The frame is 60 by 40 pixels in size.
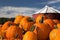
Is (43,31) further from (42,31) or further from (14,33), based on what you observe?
(14,33)

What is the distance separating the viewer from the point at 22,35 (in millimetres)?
2232

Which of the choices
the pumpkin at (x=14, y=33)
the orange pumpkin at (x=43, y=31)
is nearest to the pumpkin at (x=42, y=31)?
the orange pumpkin at (x=43, y=31)

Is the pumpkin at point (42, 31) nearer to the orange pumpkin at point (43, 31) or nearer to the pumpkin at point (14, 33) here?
the orange pumpkin at point (43, 31)

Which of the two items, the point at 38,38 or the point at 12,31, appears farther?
the point at 12,31

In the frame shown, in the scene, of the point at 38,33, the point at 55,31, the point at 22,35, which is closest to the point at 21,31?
the point at 22,35

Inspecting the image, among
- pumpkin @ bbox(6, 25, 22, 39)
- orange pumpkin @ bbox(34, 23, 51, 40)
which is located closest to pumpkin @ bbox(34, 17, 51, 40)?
orange pumpkin @ bbox(34, 23, 51, 40)

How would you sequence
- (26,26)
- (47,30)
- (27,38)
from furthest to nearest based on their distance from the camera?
(26,26)
(47,30)
(27,38)

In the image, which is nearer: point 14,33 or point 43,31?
point 43,31

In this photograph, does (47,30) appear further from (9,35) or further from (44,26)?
(9,35)

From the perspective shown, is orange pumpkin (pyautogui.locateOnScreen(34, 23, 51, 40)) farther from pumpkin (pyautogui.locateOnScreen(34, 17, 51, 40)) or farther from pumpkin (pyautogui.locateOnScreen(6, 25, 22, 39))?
pumpkin (pyautogui.locateOnScreen(6, 25, 22, 39))

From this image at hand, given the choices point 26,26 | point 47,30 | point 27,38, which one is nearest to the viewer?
point 27,38

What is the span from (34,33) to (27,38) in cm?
10

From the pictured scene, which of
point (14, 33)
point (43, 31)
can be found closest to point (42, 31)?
point (43, 31)

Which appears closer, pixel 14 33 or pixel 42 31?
pixel 42 31
